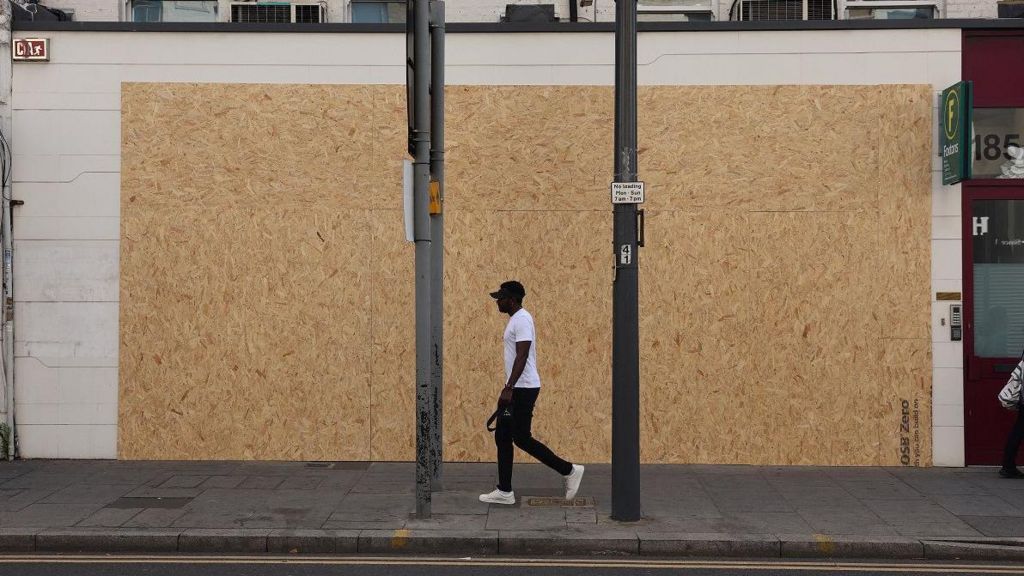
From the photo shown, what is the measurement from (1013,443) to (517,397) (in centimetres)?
522

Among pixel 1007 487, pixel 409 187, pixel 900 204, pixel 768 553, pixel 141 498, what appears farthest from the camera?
pixel 900 204

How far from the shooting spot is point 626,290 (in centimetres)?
759

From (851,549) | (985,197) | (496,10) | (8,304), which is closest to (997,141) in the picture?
(985,197)

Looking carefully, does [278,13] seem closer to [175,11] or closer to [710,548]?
[175,11]

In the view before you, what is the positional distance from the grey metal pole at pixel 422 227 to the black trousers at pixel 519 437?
0.74 m

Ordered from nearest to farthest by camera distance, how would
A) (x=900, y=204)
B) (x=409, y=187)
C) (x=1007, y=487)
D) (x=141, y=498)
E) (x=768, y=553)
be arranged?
(x=768, y=553)
(x=409, y=187)
(x=141, y=498)
(x=1007, y=487)
(x=900, y=204)

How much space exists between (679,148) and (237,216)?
15.9ft

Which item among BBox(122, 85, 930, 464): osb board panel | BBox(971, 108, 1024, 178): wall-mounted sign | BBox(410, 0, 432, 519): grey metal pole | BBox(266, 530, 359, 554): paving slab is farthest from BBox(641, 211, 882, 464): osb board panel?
BBox(266, 530, 359, 554): paving slab

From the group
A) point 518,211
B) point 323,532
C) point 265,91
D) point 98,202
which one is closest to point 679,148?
point 518,211

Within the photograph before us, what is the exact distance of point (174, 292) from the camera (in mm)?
10203

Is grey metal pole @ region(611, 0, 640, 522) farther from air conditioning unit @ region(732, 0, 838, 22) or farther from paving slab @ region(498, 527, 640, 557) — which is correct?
air conditioning unit @ region(732, 0, 838, 22)

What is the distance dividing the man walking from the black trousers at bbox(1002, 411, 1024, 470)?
464 cm

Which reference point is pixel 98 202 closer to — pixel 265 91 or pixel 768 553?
pixel 265 91

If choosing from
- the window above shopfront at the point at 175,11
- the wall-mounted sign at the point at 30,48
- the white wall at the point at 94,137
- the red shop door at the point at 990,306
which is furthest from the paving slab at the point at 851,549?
the wall-mounted sign at the point at 30,48
